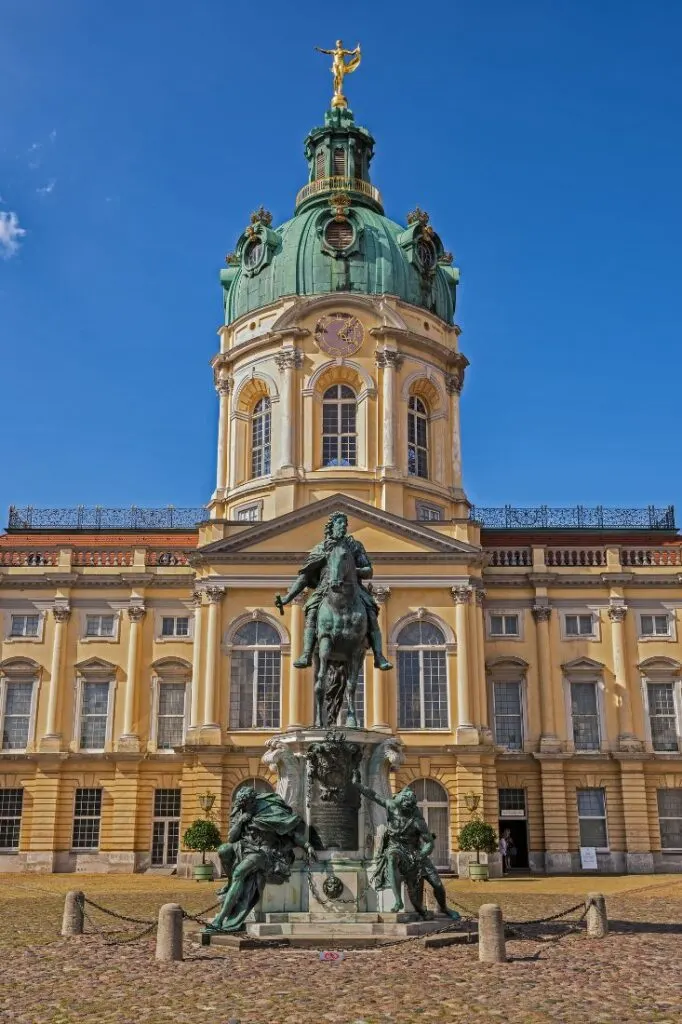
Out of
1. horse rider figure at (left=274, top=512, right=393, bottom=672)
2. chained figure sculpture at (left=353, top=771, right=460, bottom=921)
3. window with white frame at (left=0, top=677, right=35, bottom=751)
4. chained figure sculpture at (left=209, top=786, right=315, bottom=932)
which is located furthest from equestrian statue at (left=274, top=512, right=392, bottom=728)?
window with white frame at (left=0, top=677, right=35, bottom=751)

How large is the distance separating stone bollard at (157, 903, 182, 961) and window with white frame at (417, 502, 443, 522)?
31.8 meters

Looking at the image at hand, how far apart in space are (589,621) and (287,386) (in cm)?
1586

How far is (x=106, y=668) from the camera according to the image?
4478cm

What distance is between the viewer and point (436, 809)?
4059 centimetres

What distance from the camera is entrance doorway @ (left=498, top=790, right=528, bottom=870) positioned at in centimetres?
4306

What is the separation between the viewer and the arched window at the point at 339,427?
47250 millimetres

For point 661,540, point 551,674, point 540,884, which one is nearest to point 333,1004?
point 540,884

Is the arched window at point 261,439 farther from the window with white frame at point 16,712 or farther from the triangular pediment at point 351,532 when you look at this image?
the window with white frame at point 16,712

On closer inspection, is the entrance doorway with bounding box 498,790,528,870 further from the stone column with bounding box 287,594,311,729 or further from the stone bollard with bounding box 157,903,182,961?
the stone bollard with bounding box 157,903,182,961

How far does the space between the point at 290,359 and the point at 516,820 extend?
20.9 meters

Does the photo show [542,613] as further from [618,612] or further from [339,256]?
[339,256]

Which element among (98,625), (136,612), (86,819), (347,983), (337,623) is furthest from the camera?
(98,625)

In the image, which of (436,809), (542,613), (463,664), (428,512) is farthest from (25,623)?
(542,613)

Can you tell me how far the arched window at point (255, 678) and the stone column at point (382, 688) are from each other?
3555 millimetres
